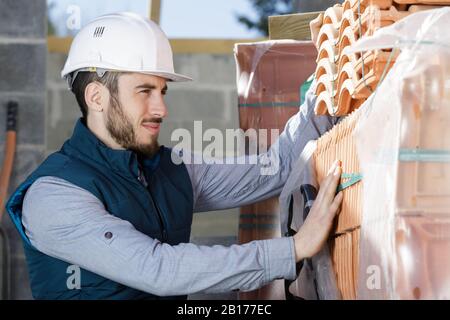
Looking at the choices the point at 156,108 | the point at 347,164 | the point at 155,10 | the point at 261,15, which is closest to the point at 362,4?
the point at 347,164

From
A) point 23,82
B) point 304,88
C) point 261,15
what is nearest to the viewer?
point 304,88

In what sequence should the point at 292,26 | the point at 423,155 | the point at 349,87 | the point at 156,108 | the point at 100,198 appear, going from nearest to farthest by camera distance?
the point at 423,155
the point at 349,87
the point at 100,198
the point at 156,108
the point at 292,26

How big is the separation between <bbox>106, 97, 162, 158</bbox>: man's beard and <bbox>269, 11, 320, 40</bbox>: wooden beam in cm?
120

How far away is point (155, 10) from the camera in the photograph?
6.19 m

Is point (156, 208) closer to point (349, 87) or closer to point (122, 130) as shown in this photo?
point (122, 130)

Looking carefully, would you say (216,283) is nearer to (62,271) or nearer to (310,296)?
(310,296)

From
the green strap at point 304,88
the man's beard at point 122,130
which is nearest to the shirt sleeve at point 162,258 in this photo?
the man's beard at point 122,130

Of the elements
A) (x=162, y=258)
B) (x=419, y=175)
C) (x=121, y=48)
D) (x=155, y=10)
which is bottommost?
(x=162, y=258)

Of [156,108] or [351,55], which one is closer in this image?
[351,55]

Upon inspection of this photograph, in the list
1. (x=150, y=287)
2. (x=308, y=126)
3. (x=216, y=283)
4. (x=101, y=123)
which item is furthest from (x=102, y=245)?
(x=308, y=126)

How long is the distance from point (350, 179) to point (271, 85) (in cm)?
156

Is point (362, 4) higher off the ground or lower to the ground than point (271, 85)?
higher

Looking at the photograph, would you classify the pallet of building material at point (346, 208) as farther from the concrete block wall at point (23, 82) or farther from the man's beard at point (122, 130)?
the concrete block wall at point (23, 82)

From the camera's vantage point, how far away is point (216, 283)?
277 cm
